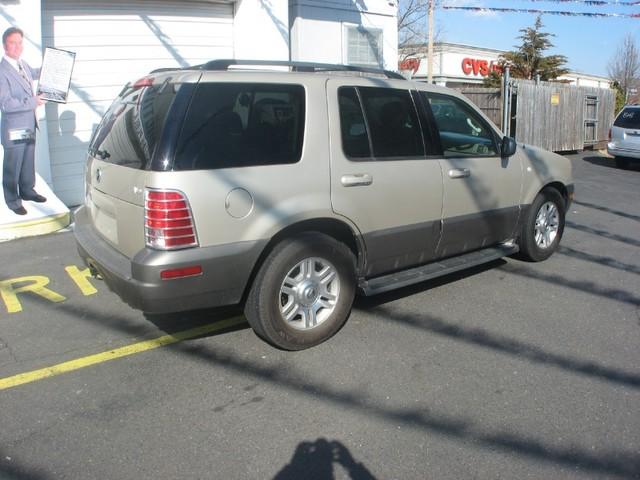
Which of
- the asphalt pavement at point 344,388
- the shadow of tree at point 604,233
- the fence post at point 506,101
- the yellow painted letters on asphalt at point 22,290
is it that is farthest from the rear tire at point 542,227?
the fence post at point 506,101

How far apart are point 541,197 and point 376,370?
300cm

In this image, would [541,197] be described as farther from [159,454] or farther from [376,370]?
[159,454]

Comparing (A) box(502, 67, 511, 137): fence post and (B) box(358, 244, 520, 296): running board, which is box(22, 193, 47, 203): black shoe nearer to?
(B) box(358, 244, 520, 296): running board

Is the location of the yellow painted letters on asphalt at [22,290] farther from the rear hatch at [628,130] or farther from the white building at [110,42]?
the rear hatch at [628,130]

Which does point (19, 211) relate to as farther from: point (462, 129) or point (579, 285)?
point (579, 285)

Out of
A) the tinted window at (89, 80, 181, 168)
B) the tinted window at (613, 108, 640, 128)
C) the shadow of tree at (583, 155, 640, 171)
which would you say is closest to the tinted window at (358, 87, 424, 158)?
the tinted window at (89, 80, 181, 168)

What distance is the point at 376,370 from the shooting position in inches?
149

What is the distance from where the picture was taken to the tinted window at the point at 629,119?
14.4 m

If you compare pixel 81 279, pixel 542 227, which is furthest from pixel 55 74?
pixel 542 227

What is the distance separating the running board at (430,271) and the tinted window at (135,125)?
6.02ft

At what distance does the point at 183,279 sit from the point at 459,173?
2537 millimetres

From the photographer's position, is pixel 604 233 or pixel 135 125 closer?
pixel 135 125

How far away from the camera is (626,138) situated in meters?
14.4

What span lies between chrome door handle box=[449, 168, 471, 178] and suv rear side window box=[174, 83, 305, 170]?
1.50 m
